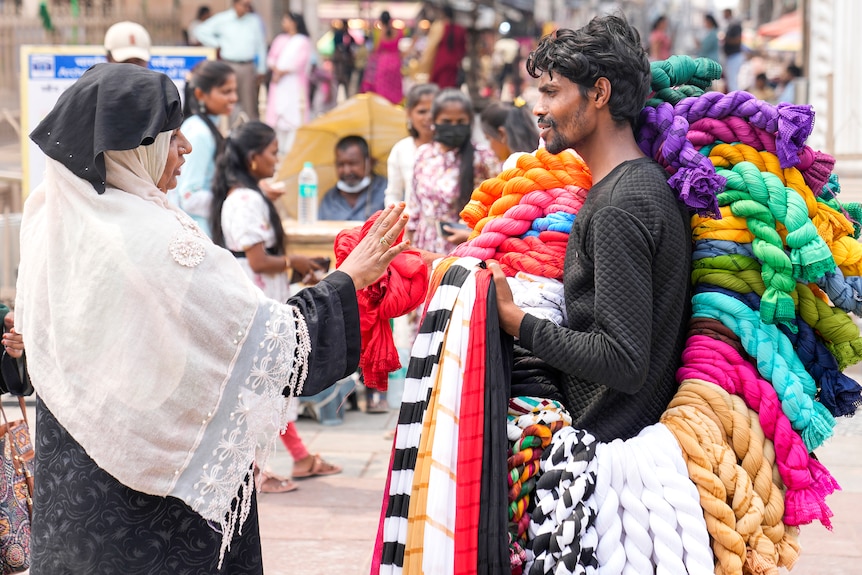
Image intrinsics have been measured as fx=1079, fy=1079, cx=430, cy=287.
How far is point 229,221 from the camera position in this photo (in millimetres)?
5176

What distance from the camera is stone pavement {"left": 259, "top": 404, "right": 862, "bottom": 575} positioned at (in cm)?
425

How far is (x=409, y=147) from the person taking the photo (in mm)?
6641

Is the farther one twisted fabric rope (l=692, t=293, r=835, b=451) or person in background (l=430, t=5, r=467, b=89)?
person in background (l=430, t=5, r=467, b=89)

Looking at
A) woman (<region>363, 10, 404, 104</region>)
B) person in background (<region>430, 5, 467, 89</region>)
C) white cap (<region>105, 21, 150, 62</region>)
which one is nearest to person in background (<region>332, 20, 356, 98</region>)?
woman (<region>363, 10, 404, 104</region>)

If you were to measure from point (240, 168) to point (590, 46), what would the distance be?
3.12 metres

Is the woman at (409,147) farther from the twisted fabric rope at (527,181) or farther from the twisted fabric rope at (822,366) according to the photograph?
the twisted fabric rope at (822,366)

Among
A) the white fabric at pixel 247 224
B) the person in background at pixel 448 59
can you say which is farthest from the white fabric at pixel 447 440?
the person in background at pixel 448 59

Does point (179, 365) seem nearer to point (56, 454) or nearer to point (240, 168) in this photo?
point (56, 454)

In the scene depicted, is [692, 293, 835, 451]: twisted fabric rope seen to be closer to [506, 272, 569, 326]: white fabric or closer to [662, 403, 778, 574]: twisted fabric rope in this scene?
[662, 403, 778, 574]: twisted fabric rope

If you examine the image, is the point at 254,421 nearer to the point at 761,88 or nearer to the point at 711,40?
the point at 761,88

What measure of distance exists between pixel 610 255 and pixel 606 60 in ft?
1.49

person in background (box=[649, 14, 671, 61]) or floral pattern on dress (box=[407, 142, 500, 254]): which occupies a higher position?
person in background (box=[649, 14, 671, 61])

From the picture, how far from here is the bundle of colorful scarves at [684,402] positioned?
7.89 ft

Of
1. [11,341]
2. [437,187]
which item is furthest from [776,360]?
[437,187]
